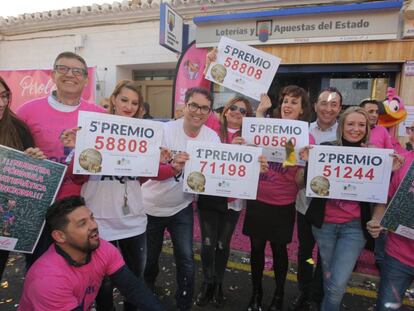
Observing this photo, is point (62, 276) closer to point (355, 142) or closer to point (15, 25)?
point (355, 142)

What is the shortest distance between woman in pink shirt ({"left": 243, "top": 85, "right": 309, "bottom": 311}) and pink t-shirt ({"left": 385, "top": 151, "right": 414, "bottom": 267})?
2.16 ft

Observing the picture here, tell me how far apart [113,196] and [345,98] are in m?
6.21

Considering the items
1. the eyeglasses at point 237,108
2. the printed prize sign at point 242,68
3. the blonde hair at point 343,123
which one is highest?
the printed prize sign at point 242,68

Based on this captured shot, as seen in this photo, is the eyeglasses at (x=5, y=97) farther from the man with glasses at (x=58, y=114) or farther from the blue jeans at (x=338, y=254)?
the blue jeans at (x=338, y=254)

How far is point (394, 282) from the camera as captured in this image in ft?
7.26

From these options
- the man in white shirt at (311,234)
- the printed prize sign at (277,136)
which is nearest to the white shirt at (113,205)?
the printed prize sign at (277,136)

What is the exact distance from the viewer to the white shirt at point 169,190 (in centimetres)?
268

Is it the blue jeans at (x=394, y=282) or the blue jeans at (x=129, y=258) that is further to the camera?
the blue jeans at (x=129, y=258)

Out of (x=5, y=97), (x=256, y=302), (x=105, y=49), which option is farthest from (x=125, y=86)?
(x=105, y=49)

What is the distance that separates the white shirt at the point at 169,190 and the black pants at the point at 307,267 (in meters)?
1.19

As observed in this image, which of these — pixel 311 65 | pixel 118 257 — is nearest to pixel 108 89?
pixel 311 65

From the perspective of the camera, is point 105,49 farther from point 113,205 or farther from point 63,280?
point 63,280

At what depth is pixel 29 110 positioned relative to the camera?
2.27 metres

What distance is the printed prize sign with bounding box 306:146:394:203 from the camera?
2359mm
